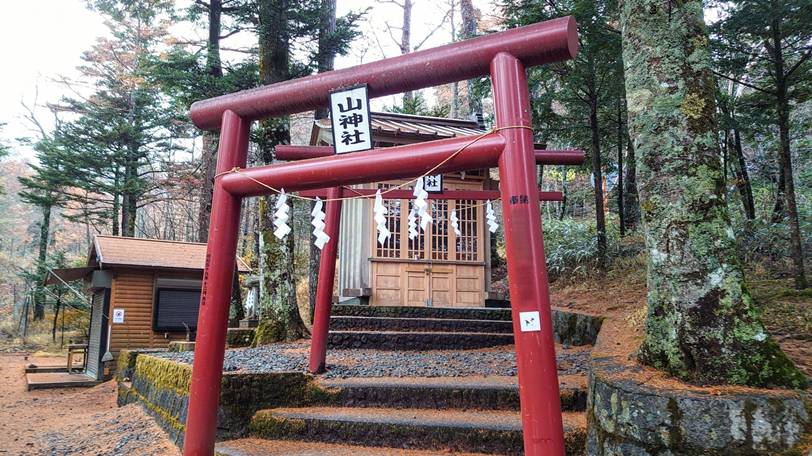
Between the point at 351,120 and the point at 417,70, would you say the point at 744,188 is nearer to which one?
the point at 417,70

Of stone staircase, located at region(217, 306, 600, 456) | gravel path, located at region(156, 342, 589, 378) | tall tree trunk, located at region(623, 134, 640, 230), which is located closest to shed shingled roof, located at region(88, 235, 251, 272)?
gravel path, located at region(156, 342, 589, 378)

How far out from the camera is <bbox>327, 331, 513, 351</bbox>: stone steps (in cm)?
709

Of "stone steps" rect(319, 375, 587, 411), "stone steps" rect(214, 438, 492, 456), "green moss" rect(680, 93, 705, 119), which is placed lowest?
"stone steps" rect(214, 438, 492, 456)

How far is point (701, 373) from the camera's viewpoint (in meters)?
2.46

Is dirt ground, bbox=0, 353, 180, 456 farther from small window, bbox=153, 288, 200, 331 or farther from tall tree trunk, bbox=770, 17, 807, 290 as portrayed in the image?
tall tree trunk, bbox=770, 17, 807, 290

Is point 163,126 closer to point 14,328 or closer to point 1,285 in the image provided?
point 14,328

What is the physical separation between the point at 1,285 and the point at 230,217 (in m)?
35.4

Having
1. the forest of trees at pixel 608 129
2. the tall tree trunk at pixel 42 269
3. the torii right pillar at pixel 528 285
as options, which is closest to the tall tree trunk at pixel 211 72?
the forest of trees at pixel 608 129

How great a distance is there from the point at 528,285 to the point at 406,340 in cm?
505

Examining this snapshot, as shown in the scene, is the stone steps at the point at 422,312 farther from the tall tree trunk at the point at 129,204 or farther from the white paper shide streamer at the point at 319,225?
the tall tree trunk at the point at 129,204

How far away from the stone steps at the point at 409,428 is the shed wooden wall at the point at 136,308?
37.5 ft

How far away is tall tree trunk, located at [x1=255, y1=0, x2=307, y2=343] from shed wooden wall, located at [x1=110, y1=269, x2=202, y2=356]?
7.83m

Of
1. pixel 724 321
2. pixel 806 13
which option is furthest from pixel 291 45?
pixel 724 321

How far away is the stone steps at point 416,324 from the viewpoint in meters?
7.54
